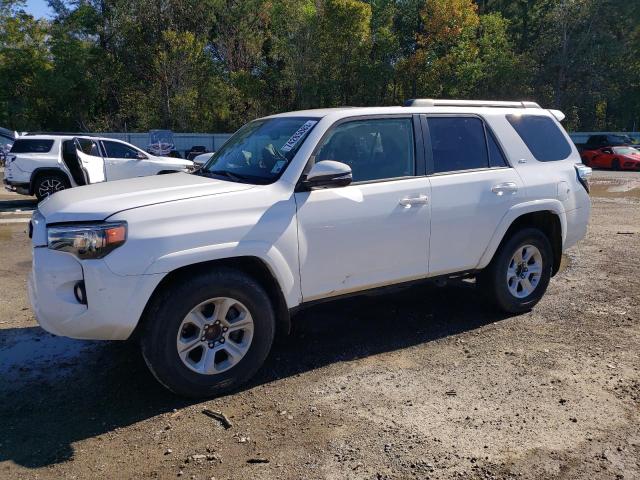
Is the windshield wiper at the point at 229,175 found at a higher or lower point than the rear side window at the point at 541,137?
lower

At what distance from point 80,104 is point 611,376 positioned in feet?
141

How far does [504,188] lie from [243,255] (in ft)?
8.29

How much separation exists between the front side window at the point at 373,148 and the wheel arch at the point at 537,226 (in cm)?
107

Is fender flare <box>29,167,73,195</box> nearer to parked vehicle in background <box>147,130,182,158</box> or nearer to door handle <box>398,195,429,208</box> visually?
door handle <box>398,195,429,208</box>

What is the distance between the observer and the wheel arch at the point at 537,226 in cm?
511

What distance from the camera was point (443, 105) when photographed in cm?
507

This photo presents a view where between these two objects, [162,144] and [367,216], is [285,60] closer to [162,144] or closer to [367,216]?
[162,144]

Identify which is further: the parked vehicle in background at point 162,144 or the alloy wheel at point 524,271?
the parked vehicle in background at point 162,144

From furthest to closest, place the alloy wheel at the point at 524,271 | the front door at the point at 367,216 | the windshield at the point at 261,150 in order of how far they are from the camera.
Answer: the alloy wheel at the point at 524,271 → the windshield at the point at 261,150 → the front door at the point at 367,216

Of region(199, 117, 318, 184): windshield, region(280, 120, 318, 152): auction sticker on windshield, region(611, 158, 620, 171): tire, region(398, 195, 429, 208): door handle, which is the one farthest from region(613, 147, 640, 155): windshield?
region(280, 120, 318, 152): auction sticker on windshield

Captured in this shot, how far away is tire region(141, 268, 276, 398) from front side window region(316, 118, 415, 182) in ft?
3.83

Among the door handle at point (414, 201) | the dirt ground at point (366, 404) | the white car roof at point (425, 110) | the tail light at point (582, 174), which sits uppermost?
the white car roof at point (425, 110)

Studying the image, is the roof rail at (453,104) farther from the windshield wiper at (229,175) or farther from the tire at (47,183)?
the tire at (47,183)

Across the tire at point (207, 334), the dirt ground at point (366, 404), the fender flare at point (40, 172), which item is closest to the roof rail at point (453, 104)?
the dirt ground at point (366, 404)
